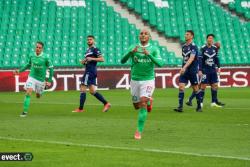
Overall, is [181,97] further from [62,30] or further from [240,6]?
[240,6]

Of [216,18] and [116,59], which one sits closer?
[116,59]

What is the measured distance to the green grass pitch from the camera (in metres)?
11.3

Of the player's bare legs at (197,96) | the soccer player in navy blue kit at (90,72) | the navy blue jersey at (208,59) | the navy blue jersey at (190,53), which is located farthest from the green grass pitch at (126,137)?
the navy blue jersey at (208,59)

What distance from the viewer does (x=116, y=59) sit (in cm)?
4056

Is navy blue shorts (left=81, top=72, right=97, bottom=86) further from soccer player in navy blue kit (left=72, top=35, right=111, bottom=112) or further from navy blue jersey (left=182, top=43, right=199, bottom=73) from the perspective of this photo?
navy blue jersey (left=182, top=43, right=199, bottom=73)

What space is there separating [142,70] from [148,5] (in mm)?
30419

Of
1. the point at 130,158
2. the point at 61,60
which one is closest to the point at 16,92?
the point at 61,60

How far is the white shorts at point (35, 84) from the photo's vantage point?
21.9m

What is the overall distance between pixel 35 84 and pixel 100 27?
69.1 ft

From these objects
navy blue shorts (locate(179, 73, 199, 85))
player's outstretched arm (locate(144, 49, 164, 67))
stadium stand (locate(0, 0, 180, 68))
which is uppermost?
stadium stand (locate(0, 0, 180, 68))

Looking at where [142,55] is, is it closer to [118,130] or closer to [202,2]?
[118,130]

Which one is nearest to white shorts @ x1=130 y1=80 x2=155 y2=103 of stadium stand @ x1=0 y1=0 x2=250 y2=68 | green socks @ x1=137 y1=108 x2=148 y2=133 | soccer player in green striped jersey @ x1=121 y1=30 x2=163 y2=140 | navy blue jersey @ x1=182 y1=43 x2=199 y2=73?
soccer player in green striped jersey @ x1=121 y1=30 x2=163 y2=140

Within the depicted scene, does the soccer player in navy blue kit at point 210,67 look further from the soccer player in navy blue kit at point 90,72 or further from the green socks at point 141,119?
the green socks at point 141,119

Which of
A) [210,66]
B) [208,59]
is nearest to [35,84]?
[208,59]
